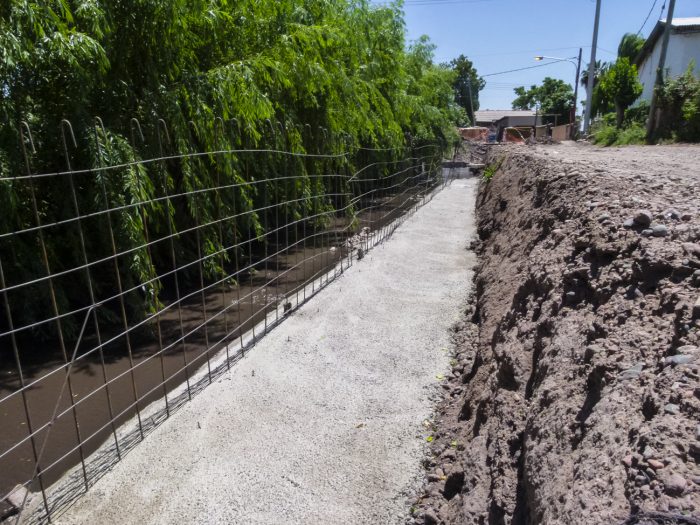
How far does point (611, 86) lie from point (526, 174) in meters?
18.9

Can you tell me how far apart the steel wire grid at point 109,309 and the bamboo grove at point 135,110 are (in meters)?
0.03

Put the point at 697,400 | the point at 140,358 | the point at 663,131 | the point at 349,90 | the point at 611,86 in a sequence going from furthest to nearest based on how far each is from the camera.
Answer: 1. the point at 611,86
2. the point at 663,131
3. the point at 349,90
4. the point at 140,358
5. the point at 697,400

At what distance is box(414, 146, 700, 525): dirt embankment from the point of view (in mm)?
1516

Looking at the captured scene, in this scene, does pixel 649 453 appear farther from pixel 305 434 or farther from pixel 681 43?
pixel 681 43

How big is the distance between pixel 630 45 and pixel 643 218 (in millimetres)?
40962

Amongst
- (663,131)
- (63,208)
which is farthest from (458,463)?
(663,131)

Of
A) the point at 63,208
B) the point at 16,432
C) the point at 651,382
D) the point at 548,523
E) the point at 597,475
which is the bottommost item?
the point at 16,432

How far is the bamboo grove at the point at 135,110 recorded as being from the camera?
391 cm

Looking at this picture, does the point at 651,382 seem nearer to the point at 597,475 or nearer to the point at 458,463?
the point at 597,475

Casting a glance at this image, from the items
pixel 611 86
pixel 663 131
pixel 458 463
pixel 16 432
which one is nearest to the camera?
pixel 458 463

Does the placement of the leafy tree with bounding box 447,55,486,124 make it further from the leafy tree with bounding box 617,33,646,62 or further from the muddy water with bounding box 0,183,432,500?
the muddy water with bounding box 0,183,432,500

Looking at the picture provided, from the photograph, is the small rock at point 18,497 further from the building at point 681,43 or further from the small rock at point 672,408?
the building at point 681,43

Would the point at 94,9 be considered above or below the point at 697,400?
above

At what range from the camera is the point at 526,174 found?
24.2 feet
